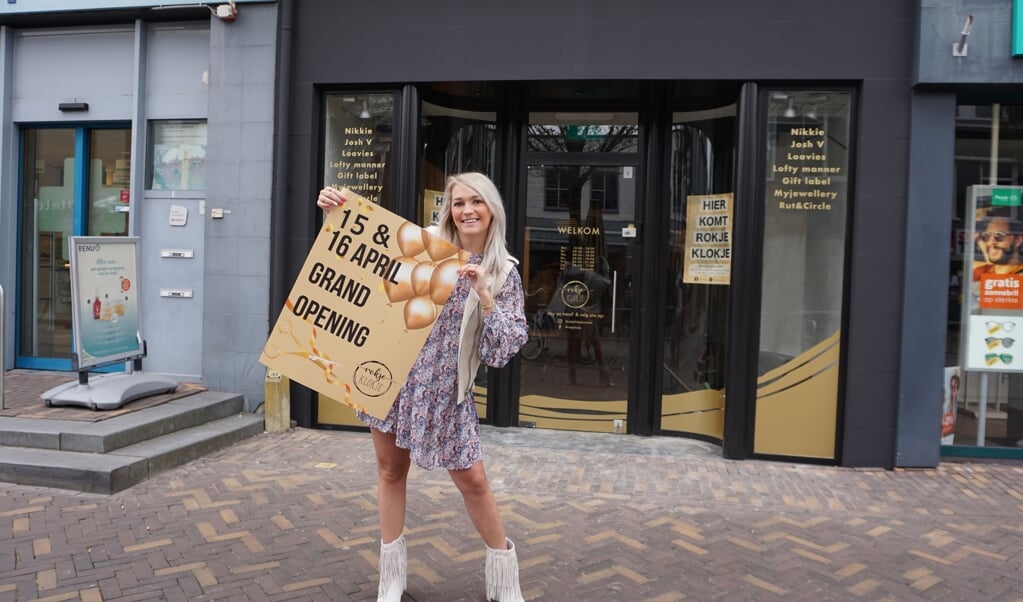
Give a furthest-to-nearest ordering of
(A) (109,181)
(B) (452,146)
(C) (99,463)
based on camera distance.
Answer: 1. (A) (109,181)
2. (B) (452,146)
3. (C) (99,463)

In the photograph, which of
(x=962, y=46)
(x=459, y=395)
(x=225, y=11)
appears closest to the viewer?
(x=459, y=395)

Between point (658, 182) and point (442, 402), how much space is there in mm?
3836

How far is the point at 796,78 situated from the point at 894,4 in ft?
2.81

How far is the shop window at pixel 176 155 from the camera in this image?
272 inches

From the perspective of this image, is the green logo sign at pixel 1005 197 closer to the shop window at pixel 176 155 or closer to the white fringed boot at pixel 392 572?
the white fringed boot at pixel 392 572

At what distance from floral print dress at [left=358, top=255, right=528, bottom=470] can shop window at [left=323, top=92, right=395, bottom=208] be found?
336 cm

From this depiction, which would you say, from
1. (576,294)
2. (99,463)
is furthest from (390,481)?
(576,294)

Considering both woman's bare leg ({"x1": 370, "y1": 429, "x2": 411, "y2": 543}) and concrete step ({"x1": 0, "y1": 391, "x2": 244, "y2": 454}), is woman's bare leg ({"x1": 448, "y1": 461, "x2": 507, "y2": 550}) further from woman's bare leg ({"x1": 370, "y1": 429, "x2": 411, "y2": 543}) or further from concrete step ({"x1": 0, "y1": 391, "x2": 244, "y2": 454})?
concrete step ({"x1": 0, "y1": 391, "x2": 244, "y2": 454})

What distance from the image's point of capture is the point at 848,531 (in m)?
4.22

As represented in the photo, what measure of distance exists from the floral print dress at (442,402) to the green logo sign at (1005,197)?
462 cm

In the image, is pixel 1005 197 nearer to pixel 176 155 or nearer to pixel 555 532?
pixel 555 532

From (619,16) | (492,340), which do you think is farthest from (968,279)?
(492,340)

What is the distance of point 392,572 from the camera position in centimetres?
315

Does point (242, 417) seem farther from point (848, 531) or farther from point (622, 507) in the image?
point (848, 531)
